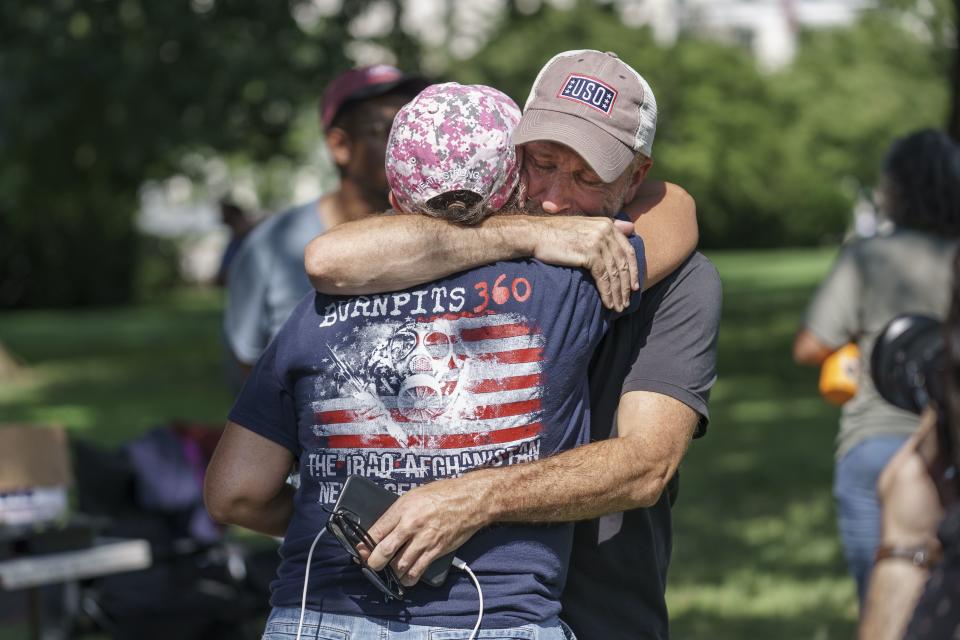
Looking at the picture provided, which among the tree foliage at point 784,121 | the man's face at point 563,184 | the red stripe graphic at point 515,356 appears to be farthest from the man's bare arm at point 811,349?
the tree foliage at point 784,121

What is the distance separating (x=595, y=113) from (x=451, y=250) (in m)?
0.40

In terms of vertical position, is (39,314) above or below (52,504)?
below

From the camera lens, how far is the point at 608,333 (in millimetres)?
2527

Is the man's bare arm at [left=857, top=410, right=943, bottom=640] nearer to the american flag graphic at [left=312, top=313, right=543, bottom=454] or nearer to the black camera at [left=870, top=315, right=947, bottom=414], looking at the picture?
the black camera at [left=870, top=315, right=947, bottom=414]

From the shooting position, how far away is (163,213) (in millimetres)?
48188

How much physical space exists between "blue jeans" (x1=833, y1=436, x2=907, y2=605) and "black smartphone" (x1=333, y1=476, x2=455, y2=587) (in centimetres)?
236

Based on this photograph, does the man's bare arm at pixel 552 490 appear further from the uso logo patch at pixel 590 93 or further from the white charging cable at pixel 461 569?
the uso logo patch at pixel 590 93

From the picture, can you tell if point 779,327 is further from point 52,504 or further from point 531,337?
point 531,337

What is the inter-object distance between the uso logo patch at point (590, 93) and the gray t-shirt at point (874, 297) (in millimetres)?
2079

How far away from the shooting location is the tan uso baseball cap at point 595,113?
2428 mm

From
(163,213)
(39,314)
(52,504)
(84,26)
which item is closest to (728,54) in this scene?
(163,213)

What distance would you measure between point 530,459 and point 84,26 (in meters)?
12.4

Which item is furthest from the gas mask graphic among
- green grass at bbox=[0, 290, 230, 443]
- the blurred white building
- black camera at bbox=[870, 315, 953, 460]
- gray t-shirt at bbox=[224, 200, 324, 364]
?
the blurred white building

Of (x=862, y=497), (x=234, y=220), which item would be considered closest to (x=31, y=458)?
(x=862, y=497)
